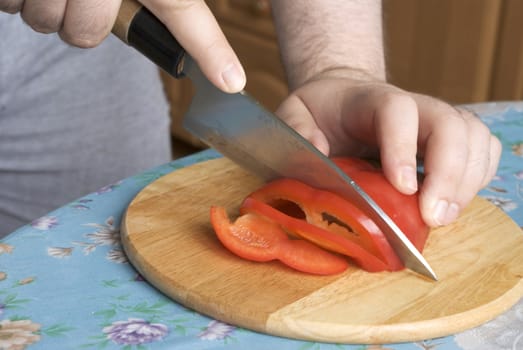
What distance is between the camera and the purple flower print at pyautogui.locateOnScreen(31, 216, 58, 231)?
43.8 inches

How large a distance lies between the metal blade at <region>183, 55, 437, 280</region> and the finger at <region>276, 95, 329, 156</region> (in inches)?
3.9

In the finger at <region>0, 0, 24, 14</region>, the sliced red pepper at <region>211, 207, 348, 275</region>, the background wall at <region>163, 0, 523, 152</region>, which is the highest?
the finger at <region>0, 0, 24, 14</region>

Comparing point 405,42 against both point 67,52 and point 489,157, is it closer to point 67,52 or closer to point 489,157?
point 67,52

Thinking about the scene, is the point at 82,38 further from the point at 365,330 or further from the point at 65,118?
the point at 65,118

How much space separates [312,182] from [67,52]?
28.4 inches

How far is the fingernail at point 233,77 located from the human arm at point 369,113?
0.24 m

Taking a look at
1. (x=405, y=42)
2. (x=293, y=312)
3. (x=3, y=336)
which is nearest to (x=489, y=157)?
(x=293, y=312)

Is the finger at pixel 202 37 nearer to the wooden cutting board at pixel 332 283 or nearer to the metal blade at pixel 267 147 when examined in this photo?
the metal blade at pixel 267 147

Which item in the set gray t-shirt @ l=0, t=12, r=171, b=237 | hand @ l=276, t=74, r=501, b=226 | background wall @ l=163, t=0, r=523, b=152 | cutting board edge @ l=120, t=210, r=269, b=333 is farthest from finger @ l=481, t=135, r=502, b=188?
background wall @ l=163, t=0, r=523, b=152

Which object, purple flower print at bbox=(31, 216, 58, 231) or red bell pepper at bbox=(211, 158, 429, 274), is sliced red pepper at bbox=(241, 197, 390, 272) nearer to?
red bell pepper at bbox=(211, 158, 429, 274)

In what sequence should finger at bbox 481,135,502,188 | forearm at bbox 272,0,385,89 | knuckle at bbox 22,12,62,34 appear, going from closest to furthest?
knuckle at bbox 22,12,62,34 < finger at bbox 481,135,502,188 < forearm at bbox 272,0,385,89

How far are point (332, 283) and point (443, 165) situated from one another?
0.81 feet

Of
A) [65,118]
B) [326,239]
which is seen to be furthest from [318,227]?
[65,118]

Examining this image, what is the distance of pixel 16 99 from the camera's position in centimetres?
157
